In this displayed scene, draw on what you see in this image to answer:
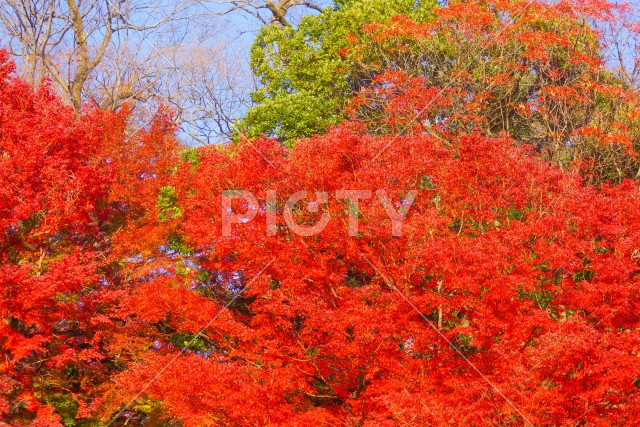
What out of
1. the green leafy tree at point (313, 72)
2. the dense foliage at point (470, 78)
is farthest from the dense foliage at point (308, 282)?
the green leafy tree at point (313, 72)

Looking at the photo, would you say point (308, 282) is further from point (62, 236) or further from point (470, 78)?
point (470, 78)

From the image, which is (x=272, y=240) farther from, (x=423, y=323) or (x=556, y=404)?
(x=556, y=404)

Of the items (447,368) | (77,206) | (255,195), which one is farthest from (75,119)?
(447,368)

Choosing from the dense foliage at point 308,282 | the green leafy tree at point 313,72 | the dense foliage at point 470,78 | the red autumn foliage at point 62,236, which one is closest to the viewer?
the dense foliage at point 308,282

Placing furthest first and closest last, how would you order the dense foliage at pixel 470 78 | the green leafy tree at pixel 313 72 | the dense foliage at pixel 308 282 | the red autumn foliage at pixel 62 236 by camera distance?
the green leafy tree at pixel 313 72 < the dense foliage at pixel 470 78 < the red autumn foliage at pixel 62 236 < the dense foliage at pixel 308 282

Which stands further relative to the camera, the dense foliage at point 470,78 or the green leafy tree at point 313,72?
the green leafy tree at point 313,72

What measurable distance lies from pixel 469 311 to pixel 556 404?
2876 mm

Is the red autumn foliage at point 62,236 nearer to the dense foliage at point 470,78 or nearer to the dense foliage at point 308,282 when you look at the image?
the dense foliage at point 308,282

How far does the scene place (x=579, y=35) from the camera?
1959 centimetres

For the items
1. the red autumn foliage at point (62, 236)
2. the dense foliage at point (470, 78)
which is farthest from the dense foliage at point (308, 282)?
the dense foliage at point (470, 78)

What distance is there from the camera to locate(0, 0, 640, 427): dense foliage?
10.8 m

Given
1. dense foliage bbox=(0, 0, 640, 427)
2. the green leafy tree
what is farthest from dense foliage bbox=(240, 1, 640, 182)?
dense foliage bbox=(0, 0, 640, 427)

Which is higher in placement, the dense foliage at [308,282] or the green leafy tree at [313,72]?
the green leafy tree at [313,72]

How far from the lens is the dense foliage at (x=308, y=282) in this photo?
35.5ft
